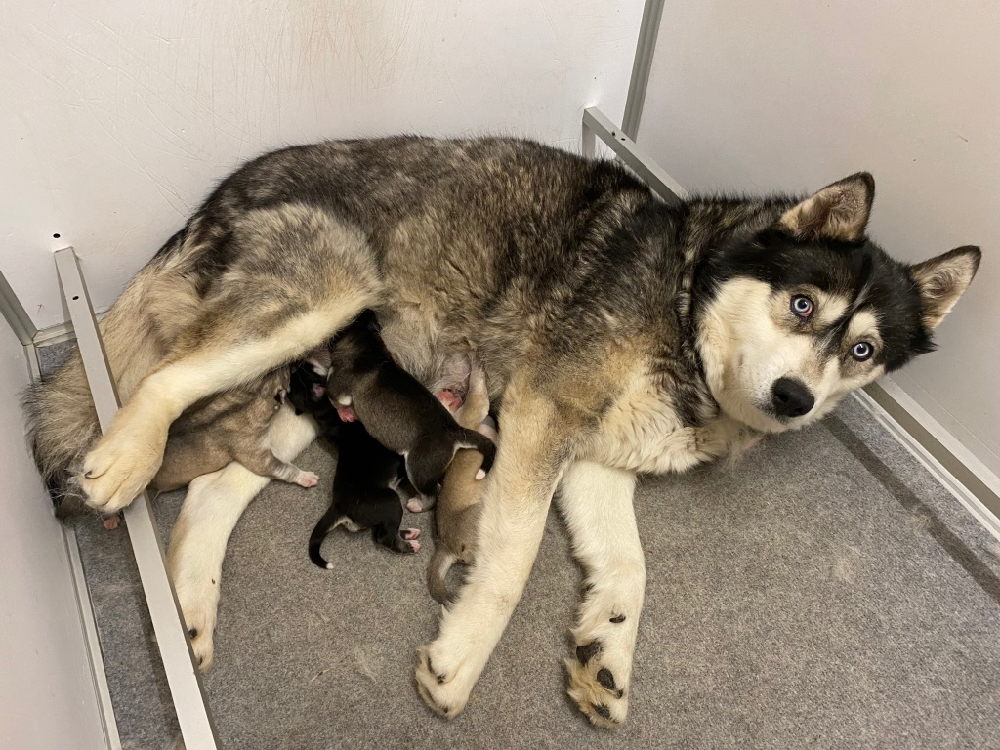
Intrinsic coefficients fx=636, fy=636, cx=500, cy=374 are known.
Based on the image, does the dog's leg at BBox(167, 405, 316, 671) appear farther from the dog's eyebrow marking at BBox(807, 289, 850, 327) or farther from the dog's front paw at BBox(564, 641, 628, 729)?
the dog's eyebrow marking at BBox(807, 289, 850, 327)

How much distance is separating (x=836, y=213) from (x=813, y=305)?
265 millimetres

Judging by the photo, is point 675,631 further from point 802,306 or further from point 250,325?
point 250,325

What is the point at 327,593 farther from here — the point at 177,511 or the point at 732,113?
the point at 732,113

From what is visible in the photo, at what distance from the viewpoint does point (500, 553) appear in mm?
1843

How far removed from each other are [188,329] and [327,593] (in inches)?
35.4

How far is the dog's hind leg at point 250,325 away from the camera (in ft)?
5.47

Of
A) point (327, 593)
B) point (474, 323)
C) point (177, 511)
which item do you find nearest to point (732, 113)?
point (474, 323)

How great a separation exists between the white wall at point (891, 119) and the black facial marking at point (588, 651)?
58.8 inches

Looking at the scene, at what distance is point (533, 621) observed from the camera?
196 cm

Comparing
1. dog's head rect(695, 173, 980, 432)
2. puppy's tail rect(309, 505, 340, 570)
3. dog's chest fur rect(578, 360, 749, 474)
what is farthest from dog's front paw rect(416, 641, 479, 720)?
dog's head rect(695, 173, 980, 432)

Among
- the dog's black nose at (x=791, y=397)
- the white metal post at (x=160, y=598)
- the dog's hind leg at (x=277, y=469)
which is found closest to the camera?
the white metal post at (x=160, y=598)

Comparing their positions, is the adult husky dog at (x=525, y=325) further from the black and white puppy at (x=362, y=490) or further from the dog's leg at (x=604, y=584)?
the black and white puppy at (x=362, y=490)

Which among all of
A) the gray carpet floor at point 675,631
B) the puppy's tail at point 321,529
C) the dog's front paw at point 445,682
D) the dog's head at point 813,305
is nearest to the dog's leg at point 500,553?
the dog's front paw at point 445,682

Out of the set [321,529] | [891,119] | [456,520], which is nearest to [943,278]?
[891,119]
